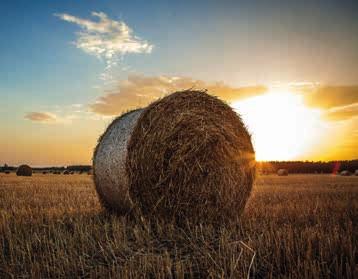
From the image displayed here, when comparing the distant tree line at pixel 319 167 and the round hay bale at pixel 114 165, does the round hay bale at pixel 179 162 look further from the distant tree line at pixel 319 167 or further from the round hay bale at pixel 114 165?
the distant tree line at pixel 319 167

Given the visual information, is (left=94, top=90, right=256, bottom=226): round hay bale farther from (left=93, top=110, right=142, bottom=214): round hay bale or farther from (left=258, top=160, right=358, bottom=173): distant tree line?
(left=258, top=160, right=358, bottom=173): distant tree line

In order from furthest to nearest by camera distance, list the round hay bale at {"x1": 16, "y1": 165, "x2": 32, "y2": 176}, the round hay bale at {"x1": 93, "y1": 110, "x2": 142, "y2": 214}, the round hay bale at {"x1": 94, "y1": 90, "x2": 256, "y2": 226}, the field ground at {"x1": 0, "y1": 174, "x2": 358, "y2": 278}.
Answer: the round hay bale at {"x1": 16, "y1": 165, "x2": 32, "y2": 176}
the round hay bale at {"x1": 93, "y1": 110, "x2": 142, "y2": 214}
the round hay bale at {"x1": 94, "y1": 90, "x2": 256, "y2": 226}
the field ground at {"x1": 0, "y1": 174, "x2": 358, "y2": 278}

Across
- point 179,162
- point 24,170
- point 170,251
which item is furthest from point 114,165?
point 24,170

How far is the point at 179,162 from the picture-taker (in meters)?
5.91

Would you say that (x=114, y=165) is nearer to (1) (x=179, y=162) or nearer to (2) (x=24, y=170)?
(1) (x=179, y=162)

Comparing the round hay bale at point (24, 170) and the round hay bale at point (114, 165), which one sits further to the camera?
the round hay bale at point (24, 170)

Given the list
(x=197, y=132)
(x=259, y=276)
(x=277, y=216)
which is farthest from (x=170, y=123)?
(x=259, y=276)

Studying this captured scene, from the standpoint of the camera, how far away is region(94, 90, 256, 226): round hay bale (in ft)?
19.1

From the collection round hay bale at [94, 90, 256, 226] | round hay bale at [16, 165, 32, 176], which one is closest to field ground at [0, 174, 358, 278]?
round hay bale at [94, 90, 256, 226]

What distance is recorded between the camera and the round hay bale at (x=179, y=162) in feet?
19.1

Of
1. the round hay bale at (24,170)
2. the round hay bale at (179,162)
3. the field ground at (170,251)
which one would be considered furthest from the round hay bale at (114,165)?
the round hay bale at (24,170)

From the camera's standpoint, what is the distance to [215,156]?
6.27m

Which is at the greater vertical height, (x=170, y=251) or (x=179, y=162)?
(x=179, y=162)

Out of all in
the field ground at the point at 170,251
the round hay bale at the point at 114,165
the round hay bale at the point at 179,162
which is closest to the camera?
the field ground at the point at 170,251
